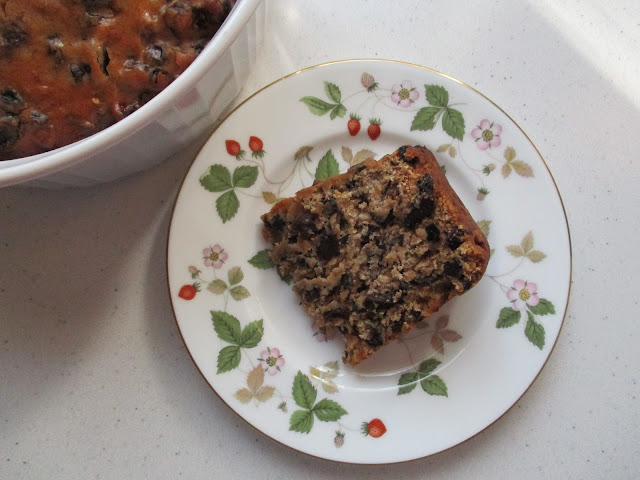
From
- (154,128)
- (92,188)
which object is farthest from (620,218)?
(92,188)

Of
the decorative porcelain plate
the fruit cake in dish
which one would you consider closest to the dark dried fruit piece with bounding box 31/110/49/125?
the fruit cake in dish

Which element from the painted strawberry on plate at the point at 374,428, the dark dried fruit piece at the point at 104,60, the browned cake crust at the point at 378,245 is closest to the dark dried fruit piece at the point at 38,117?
the dark dried fruit piece at the point at 104,60

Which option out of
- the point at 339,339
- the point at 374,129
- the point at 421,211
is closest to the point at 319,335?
the point at 339,339

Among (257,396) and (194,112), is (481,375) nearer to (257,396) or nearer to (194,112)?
(257,396)

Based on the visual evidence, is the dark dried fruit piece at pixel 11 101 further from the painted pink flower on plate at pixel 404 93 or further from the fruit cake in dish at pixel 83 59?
the painted pink flower on plate at pixel 404 93

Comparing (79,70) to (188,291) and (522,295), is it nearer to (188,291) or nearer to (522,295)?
(188,291)

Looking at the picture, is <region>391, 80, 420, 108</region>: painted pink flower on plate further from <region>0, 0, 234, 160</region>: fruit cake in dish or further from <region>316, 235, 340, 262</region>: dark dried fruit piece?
<region>0, 0, 234, 160</region>: fruit cake in dish

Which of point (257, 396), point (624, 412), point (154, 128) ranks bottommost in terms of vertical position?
point (257, 396)
